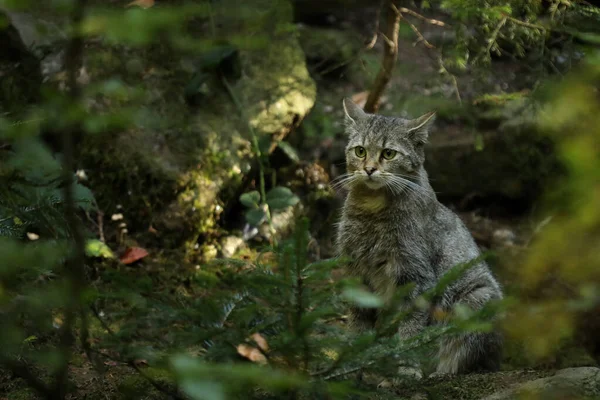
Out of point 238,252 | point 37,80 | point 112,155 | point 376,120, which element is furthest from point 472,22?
point 37,80

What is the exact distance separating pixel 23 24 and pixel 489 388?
5510 mm

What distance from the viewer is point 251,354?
8.11 ft

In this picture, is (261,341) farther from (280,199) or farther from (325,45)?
(325,45)

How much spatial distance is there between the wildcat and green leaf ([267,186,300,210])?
1459 millimetres

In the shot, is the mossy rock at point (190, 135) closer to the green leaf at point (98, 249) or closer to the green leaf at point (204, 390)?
the green leaf at point (98, 249)

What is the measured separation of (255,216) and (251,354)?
416cm

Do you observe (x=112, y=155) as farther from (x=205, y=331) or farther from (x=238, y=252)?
(x=205, y=331)

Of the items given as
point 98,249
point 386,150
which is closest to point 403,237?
point 386,150

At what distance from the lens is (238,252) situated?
→ 22.2 ft

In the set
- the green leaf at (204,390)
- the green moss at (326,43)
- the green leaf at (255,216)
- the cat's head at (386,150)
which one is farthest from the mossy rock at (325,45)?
the green leaf at (204,390)

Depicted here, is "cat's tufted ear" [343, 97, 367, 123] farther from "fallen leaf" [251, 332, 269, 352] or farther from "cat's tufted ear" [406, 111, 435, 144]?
"fallen leaf" [251, 332, 269, 352]

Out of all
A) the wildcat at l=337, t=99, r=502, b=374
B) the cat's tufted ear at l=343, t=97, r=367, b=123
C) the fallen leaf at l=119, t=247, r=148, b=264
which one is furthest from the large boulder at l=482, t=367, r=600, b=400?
the fallen leaf at l=119, t=247, r=148, b=264

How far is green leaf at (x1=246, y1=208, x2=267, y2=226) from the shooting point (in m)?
6.57

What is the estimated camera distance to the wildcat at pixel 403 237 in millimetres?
4879
